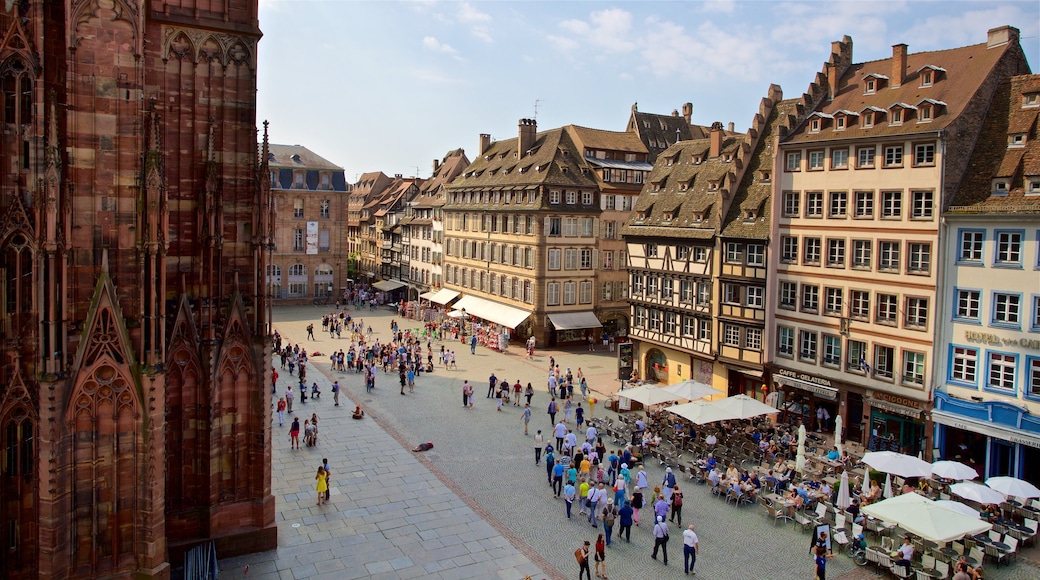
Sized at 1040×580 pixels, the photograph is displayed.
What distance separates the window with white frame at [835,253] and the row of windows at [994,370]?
18.6ft

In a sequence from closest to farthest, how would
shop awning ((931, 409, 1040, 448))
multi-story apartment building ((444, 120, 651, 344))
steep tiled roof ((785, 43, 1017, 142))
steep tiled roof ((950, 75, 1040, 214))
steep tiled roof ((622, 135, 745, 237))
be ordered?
shop awning ((931, 409, 1040, 448)) → steep tiled roof ((950, 75, 1040, 214)) → steep tiled roof ((785, 43, 1017, 142)) → steep tiled roof ((622, 135, 745, 237)) → multi-story apartment building ((444, 120, 651, 344))

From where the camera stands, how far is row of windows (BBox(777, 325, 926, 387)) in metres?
28.3

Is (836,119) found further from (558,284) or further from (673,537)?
(558,284)

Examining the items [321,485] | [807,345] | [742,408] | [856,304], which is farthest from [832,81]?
[321,485]

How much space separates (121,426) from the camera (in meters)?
15.1

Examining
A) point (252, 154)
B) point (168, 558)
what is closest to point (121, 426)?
point (168, 558)

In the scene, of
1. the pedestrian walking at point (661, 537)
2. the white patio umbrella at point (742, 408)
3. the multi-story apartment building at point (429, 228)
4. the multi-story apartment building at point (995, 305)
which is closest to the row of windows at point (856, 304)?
the multi-story apartment building at point (995, 305)

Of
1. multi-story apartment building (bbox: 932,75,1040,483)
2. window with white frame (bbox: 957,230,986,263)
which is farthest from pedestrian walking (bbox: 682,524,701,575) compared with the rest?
window with white frame (bbox: 957,230,986,263)

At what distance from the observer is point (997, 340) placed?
84.1ft

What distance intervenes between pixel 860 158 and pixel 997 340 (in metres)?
8.89

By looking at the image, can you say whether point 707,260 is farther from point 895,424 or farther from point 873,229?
point 895,424

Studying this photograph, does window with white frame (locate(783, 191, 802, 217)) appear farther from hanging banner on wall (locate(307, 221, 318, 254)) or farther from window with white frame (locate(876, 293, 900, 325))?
hanging banner on wall (locate(307, 221, 318, 254))

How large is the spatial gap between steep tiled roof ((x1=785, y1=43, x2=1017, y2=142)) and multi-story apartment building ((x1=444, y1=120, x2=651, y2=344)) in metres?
21.8

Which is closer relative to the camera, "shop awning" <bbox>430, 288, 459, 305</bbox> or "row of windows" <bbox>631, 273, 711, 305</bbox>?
"row of windows" <bbox>631, 273, 711, 305</bbox>
